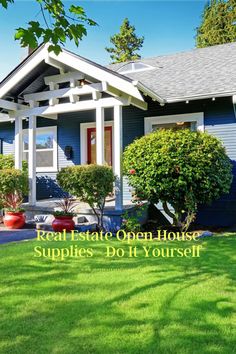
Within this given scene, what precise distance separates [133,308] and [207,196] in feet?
15.2

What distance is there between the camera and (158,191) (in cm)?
734

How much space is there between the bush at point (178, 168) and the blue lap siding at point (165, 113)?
124 cm

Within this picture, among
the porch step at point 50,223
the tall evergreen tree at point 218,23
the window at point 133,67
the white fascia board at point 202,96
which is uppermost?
the tall evergreen tree at point 218,23

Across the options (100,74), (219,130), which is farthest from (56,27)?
(219,130)

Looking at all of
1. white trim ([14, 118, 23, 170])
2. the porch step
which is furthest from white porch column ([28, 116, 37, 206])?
the porch step

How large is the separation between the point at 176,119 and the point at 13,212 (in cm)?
479

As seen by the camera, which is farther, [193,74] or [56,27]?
[193,74]

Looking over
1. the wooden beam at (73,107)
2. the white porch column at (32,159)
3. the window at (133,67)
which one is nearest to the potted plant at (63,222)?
the white porch column at (32,159)

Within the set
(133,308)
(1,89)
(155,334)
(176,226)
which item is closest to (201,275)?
(133,308)

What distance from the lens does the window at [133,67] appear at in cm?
1203

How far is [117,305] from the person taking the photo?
135 inches

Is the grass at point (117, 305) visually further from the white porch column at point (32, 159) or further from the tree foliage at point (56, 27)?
the white porch column at point (32, 159)

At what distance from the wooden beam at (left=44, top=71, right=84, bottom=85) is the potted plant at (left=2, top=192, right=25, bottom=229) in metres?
3.05

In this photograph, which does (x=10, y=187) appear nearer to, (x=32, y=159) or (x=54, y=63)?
(x=32, y=159)
